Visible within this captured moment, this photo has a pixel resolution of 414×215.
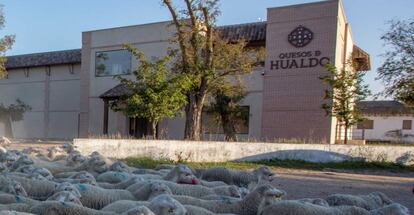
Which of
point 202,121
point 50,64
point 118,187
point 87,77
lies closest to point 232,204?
point 118,187

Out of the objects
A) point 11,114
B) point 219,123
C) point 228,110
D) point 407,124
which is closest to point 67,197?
point 228,110

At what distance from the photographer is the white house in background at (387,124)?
1607 inches

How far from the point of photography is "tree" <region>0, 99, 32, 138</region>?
117 ft

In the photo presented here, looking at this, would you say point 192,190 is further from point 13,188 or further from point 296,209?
point 13,188

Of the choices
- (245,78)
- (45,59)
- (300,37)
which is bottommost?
(245,78)

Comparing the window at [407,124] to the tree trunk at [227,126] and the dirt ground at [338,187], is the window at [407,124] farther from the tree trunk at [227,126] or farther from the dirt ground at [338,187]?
the dirt ground at [338,187]

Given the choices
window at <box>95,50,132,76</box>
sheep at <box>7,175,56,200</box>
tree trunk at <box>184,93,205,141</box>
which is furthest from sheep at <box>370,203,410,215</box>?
window at <box>95,50,132,76</box>

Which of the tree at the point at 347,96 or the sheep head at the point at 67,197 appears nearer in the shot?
the sheep head at the point at 67,197

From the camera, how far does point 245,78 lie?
2644cm

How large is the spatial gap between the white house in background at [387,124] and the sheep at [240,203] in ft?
123

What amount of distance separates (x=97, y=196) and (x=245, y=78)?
21.8 meters

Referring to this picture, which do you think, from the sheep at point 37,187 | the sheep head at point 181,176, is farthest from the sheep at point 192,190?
the sheep at point 37,187

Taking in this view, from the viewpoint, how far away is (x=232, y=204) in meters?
5.12

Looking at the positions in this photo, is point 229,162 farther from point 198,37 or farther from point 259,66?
point 259,66
